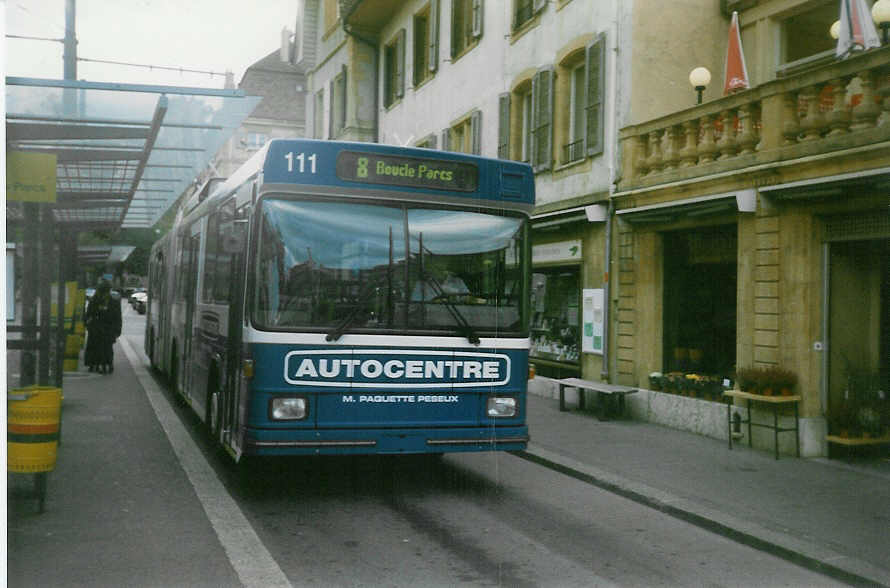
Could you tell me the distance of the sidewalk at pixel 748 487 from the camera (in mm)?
6551

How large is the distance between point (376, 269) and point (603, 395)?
6.81 meters

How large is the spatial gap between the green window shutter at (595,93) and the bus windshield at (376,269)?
7275 millimetres

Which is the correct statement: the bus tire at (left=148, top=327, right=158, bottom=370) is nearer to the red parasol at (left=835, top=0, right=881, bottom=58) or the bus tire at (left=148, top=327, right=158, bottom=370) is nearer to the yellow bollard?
the yellow bollard

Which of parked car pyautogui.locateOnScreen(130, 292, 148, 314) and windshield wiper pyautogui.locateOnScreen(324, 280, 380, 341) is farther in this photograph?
parked car pyautogui.locateOnScreen(130, 292, 148, 314)

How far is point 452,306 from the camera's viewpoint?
753 centimetres

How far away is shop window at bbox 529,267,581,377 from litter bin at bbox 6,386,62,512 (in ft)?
32.1

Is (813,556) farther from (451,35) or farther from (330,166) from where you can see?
(451,35)

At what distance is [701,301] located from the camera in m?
12.9

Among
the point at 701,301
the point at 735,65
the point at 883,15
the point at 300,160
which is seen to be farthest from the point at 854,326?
the point at 300,160

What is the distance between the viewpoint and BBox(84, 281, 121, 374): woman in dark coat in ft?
59.2

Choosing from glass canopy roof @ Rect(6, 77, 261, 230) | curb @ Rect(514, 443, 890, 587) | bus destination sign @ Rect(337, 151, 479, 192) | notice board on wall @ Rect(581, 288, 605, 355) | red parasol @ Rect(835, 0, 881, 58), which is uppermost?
red parasol @ Rect(835, 0, 881, 58)

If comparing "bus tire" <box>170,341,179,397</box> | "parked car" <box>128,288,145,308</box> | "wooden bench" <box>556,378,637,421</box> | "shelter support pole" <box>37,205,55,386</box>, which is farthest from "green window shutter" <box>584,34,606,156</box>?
"parked car" <box>128,288,145,308</box>

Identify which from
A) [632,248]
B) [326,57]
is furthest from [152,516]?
[326,57]

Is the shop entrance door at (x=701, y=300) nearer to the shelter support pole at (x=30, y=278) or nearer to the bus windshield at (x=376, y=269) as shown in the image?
the bus windshield at (x=376, y=269)
